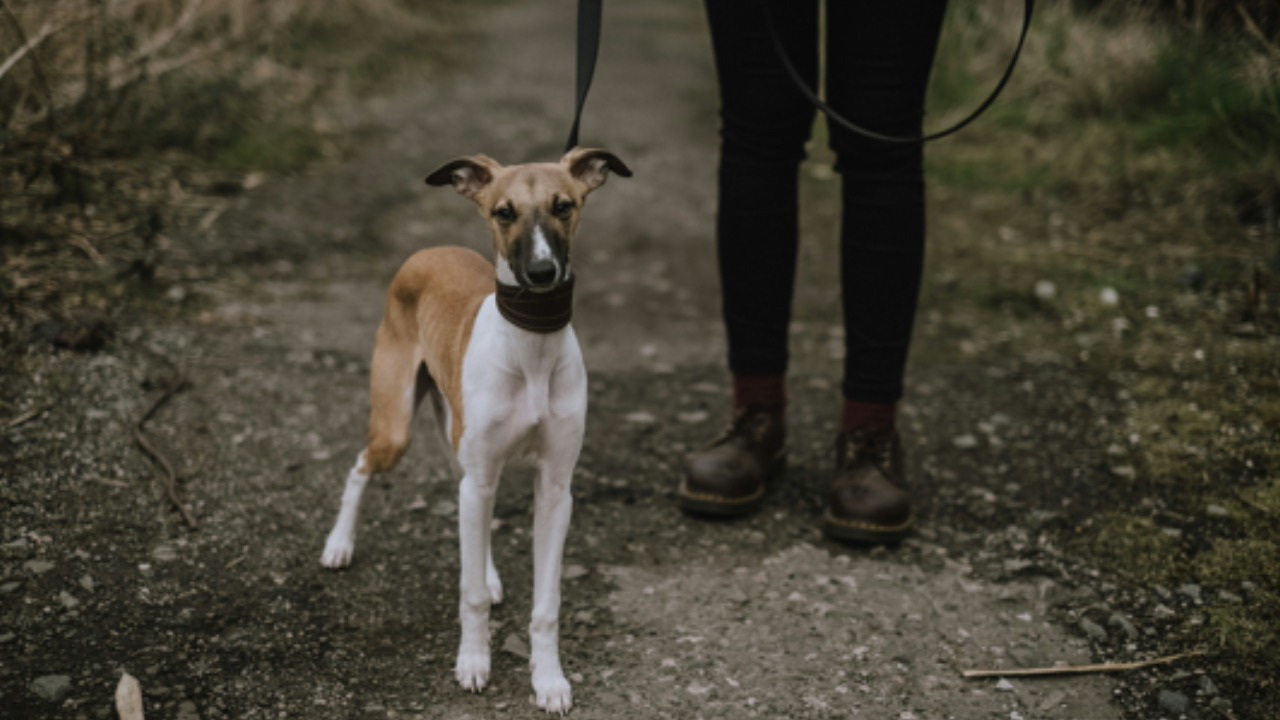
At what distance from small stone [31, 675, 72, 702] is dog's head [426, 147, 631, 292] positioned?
1191 millimetres

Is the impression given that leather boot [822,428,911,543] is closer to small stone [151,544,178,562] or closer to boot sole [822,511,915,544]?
boot sole [822,511,915,544]

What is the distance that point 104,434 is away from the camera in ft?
9.88

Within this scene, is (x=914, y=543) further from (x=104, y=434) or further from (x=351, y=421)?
(x=104, y=434)

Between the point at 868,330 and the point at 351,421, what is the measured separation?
1.61 meters

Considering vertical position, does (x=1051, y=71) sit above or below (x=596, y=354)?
above

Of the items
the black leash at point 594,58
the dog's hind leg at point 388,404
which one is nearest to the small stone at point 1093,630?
the black leash at point 594,58

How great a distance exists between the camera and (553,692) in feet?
7.11

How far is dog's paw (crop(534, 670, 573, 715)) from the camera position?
7.08ft

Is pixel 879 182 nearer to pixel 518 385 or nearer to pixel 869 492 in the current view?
pixel 869 492

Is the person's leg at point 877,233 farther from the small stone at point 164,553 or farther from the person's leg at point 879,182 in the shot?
the small stone at point 164,553

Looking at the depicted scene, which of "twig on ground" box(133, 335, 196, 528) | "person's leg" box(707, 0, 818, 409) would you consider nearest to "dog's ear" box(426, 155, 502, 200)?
"person's leg" box(707, 0, 818, 409)

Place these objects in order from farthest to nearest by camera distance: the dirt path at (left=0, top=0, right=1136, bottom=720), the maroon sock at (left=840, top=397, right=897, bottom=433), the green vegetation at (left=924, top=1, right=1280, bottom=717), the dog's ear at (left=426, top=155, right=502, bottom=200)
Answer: the maroon sock at (left=840, top=397, right=897, bottom=433), the green vegetation at (left=924, top=1, right=1280, bottom=717), the dirt path at (left=0, top=0, right=1136, bottom=720), the dog's ear at (left=426, top=155, right=502, bottom=200)

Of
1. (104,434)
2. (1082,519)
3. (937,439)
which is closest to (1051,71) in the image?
(937,439)

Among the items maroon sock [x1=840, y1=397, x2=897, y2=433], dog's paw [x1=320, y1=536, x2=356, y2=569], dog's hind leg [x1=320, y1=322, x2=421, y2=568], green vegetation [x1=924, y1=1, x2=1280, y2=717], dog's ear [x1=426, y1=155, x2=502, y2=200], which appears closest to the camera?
dog's ear [x1=426, y1=155, x2=502, y2=200]
